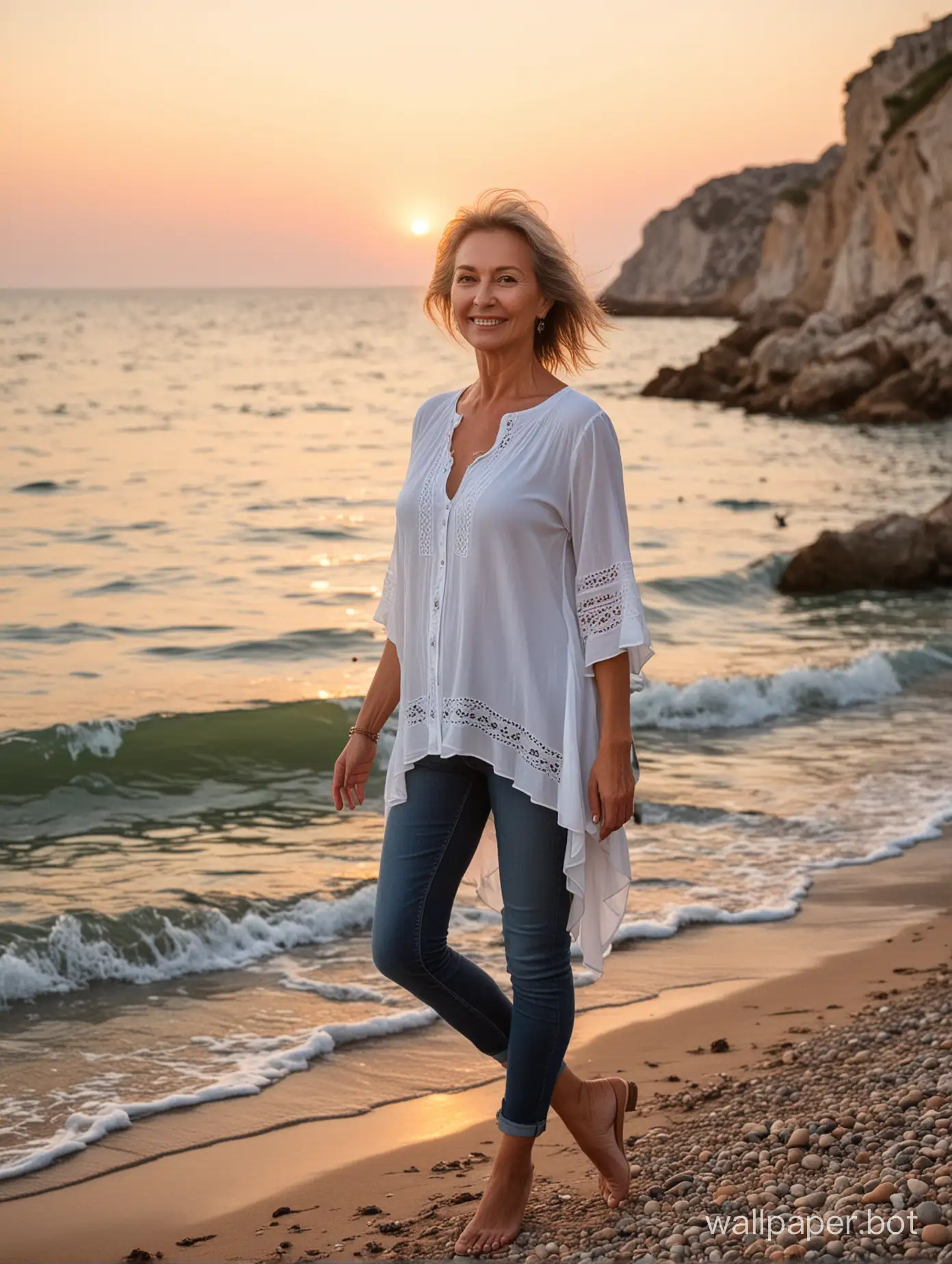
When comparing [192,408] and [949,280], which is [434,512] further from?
[949,280]

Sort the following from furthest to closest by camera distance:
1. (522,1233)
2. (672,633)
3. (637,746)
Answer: (672,633) < (637,746) < (522,1233)

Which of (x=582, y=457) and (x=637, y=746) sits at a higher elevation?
(x=582, y=457)

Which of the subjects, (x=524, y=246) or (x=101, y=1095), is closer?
(x=524, y=246)

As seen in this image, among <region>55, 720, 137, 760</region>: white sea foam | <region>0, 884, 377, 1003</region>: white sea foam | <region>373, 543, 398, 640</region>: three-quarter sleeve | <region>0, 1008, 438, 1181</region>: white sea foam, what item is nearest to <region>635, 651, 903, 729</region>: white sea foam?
<region>55, 720, 137, 760</region>: white sea foam

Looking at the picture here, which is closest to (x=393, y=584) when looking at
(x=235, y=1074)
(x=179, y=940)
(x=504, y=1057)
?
(x=504, y=1057)

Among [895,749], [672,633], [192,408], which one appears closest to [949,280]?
[192,408]

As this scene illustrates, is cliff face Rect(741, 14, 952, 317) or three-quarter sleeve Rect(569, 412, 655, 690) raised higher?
cliff face Rect(741, 14, 952, 317)

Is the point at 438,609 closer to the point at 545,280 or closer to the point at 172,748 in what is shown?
the point at 545,280

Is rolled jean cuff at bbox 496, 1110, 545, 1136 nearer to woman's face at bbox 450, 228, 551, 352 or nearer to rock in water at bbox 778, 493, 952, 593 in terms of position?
woman's face at bbox 450, 228, 551, 352

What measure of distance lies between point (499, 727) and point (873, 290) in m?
50.2

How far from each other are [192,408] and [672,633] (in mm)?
27303

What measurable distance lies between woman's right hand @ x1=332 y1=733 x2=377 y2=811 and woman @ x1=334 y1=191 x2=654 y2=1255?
0.29m

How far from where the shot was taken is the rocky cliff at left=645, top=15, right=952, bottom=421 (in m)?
40.0

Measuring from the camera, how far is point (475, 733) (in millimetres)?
Result: 3059
